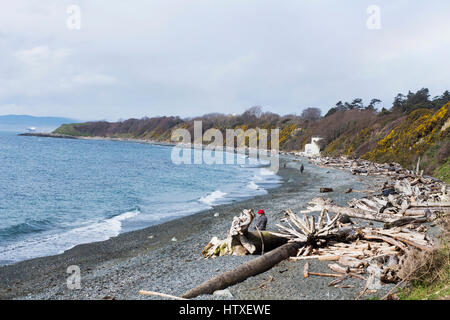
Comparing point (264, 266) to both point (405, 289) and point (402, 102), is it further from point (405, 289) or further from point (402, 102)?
point (402, 102)

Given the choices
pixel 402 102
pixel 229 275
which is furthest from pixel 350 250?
pixel 402 102

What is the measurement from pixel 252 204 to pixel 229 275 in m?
16.2

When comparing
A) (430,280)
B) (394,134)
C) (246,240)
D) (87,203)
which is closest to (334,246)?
(246,240)

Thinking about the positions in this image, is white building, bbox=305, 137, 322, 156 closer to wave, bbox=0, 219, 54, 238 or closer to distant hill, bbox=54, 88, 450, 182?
distant hill, bbox=54, 88, 450, 182

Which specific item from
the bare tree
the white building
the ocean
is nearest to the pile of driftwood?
the ocean

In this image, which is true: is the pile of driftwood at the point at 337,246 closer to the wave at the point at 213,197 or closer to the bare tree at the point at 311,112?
the wave at the point at 213,197

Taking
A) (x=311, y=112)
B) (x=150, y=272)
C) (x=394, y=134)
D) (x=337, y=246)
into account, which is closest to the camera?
(x=337, y=246)

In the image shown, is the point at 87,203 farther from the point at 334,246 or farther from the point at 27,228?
Result: the point at 334,246

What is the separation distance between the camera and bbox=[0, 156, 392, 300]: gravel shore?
7.82 m

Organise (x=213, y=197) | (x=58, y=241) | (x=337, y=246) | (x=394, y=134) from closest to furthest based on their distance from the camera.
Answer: (x=337, y=246)
(x=58, y=241)
(x=213, y=197)
(x=394, y=134)

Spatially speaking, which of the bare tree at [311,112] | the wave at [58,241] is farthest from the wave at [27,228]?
the bare tree at [311,112]

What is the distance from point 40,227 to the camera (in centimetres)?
1889

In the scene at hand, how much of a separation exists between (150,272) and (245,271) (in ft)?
13.0

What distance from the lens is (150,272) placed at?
432 inches
